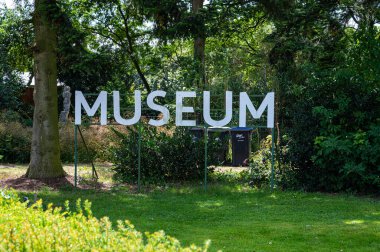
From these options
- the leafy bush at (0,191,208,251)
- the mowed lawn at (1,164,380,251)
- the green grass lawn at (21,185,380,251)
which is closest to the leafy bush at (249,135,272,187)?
the mowed lawn at (1,164,380,251)

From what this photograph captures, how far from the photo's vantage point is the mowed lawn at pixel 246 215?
324 inches

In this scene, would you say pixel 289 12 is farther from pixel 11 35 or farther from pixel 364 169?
pixel 11 35

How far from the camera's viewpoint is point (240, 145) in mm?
19625

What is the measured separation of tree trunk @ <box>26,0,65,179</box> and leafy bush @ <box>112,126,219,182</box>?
1658mm

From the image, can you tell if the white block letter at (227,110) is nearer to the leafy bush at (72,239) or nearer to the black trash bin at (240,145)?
the black trash bin at (240,145)

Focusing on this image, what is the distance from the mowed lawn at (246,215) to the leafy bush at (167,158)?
2.47 feet

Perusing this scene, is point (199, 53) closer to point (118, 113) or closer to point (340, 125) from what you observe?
point (118, 113)

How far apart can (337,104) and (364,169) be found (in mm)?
1696

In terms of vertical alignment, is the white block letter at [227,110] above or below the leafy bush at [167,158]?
above

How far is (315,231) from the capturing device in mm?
8875

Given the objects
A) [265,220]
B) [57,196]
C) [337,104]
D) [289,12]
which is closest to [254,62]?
[289,12]

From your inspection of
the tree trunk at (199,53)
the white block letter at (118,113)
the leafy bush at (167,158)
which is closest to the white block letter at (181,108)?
the white block letter at (118,113)

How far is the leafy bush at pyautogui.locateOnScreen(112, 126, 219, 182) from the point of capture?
15.2 m

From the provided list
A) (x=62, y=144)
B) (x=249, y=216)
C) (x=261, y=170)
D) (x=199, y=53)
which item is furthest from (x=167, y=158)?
(x=62, y=144)
